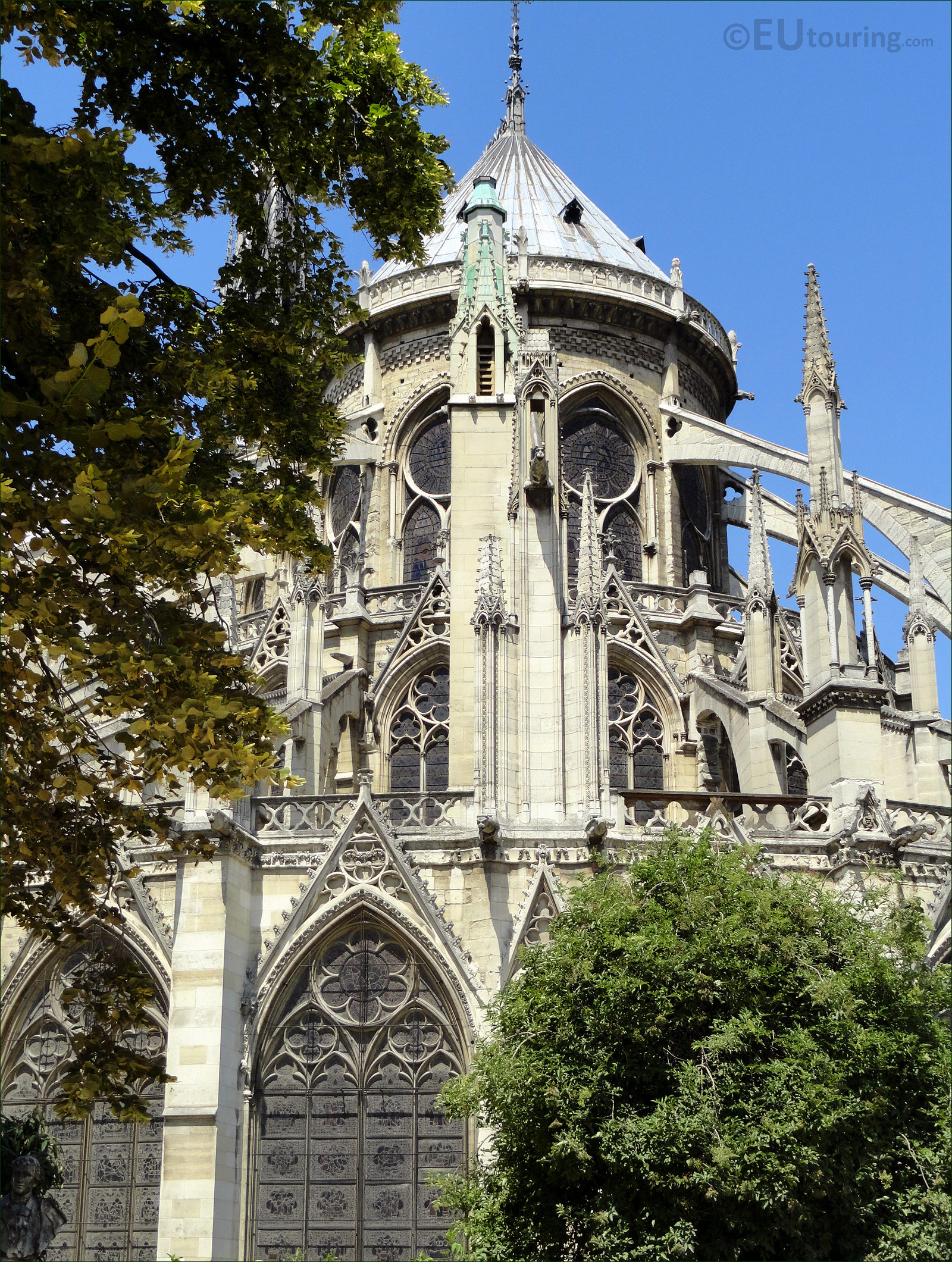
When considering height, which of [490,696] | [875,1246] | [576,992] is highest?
[490,696]

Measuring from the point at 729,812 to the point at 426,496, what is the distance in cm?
1349

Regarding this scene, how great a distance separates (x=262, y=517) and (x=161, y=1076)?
13.3 feet

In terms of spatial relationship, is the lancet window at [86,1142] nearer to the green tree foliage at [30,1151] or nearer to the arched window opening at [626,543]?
the green tree foliage at [30,1151]

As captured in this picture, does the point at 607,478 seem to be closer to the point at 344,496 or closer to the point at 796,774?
the point at 344,496

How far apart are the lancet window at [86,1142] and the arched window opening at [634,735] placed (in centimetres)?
1036

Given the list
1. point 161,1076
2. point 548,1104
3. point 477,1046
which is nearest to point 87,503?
point 161,1076

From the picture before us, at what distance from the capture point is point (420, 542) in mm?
31406

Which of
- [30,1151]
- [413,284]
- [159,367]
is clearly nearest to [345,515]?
[413,284]

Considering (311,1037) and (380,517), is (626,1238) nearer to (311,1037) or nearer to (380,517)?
(311,1037)

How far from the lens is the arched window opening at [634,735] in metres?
26.2

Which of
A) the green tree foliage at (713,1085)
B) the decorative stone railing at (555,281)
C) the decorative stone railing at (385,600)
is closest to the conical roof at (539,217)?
the decorative stone railing at (555,281)

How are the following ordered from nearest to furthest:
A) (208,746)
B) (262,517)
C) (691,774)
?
(208,746) < (262,517) < (691,774)

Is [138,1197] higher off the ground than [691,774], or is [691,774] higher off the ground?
[691,774]

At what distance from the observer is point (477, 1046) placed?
1581cm
